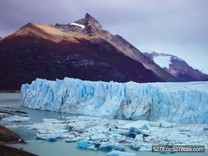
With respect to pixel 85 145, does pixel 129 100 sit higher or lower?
higher

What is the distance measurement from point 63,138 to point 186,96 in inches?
344

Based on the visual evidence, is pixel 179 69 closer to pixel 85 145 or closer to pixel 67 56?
pixel 67 56

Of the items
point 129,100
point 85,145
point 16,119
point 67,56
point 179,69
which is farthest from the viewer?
point 179,69

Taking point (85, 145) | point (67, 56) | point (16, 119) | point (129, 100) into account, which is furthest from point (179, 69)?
point (85, 145)

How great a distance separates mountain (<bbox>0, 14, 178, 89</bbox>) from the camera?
72.3 m

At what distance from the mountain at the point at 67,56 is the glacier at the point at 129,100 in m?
37.0

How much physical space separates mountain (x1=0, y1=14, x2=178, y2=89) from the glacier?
3697 cm

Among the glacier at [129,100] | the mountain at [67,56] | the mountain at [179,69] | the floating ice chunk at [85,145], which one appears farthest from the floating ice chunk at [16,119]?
the mountain at [179,69]

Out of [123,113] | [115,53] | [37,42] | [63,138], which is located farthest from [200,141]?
[115,53]

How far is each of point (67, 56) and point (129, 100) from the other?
2308 inches

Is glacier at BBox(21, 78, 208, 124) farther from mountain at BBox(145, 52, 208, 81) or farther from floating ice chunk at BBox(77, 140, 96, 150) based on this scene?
mountain at BBox(145, 52, 208, 81)

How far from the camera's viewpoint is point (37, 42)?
82.6 m

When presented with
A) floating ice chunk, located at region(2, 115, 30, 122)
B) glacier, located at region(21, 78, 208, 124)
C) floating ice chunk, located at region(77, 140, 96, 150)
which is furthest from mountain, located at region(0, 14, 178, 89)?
floating ice chunk, located at region(77, 140, 96, 150)

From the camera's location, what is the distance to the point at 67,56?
80438 millimetres
